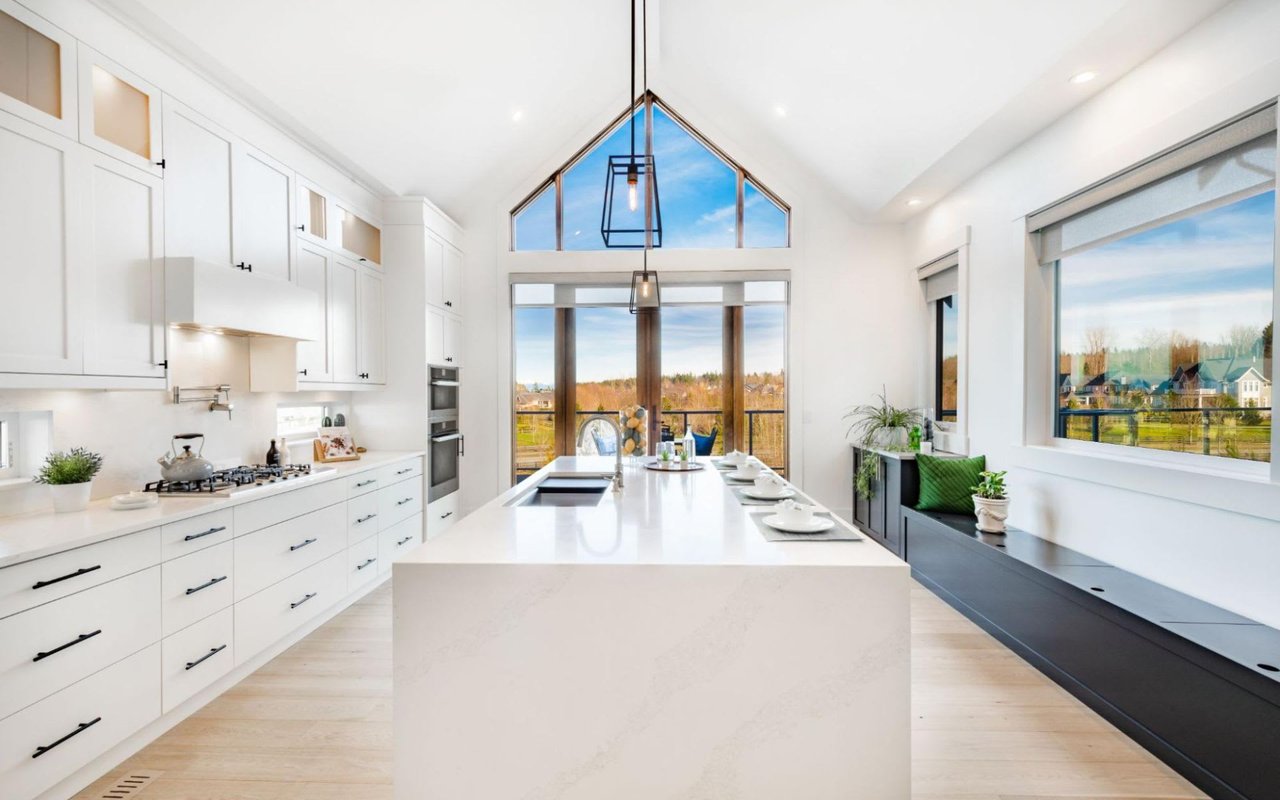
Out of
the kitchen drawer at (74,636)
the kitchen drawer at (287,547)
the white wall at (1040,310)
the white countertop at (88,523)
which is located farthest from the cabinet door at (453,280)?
the white wall at (1040,310)

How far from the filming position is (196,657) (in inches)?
89.7

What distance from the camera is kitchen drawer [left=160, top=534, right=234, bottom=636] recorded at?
7.09 feet

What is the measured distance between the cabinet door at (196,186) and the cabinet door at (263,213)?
0.22 ft

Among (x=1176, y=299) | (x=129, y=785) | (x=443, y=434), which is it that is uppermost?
(x=1176, y=299)

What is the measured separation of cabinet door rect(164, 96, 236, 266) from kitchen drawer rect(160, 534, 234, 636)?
4.25 feet

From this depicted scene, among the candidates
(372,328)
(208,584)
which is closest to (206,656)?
(208,584)

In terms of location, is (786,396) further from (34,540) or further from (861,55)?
(34,540)

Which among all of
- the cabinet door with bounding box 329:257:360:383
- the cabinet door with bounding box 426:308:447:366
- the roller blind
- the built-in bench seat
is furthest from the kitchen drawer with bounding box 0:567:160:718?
the roller blind

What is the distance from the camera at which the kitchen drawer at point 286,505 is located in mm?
2552

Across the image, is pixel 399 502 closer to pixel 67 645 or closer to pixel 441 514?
pixel 441 514

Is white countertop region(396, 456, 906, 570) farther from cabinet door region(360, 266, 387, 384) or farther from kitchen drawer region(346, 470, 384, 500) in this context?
cabinet door region(360, 266, 387, 384)

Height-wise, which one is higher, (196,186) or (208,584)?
(196,186)

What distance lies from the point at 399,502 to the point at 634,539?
286 cm

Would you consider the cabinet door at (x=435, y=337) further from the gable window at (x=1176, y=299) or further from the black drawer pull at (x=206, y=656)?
the gable window at (x=1176, y=299)
